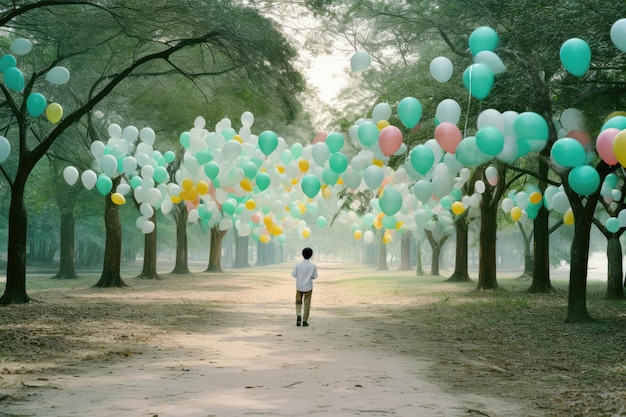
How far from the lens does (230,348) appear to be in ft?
30.8

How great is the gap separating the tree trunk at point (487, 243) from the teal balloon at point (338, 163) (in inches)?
372

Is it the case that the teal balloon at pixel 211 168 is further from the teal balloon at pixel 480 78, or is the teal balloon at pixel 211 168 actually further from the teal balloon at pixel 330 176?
the teal balloon at pixel 480 78

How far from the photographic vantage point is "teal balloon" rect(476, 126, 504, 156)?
395 inches

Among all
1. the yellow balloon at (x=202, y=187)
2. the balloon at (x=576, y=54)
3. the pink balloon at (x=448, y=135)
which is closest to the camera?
the balloon at (x=576, y=54)

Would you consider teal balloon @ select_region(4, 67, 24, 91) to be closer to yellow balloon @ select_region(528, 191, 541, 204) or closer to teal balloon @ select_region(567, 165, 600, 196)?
teal balloon @ select_region(567, 165, 600, 196)

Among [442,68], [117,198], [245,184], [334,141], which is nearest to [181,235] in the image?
[117,198]

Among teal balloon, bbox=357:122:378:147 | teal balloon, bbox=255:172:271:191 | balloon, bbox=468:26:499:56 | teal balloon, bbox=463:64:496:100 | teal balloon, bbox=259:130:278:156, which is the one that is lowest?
teal balloon, bbox=255:172:271:191

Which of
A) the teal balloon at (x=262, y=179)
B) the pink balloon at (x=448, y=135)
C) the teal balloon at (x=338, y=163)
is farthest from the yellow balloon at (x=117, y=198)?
the pink balloon at (x=448, y=135)

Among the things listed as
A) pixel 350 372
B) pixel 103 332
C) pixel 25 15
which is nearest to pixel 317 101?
pixel 25 15

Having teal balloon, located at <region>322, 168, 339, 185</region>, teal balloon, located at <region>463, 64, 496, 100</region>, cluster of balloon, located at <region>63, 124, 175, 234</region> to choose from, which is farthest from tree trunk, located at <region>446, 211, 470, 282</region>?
teal balloon, located at <region>463, 64, 496, 100</region>

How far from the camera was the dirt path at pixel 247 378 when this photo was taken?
219 inches

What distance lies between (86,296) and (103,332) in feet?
28.2

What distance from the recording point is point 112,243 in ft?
75.7

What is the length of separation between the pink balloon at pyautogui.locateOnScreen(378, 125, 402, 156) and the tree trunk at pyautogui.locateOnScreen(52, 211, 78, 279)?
72.0 ft
